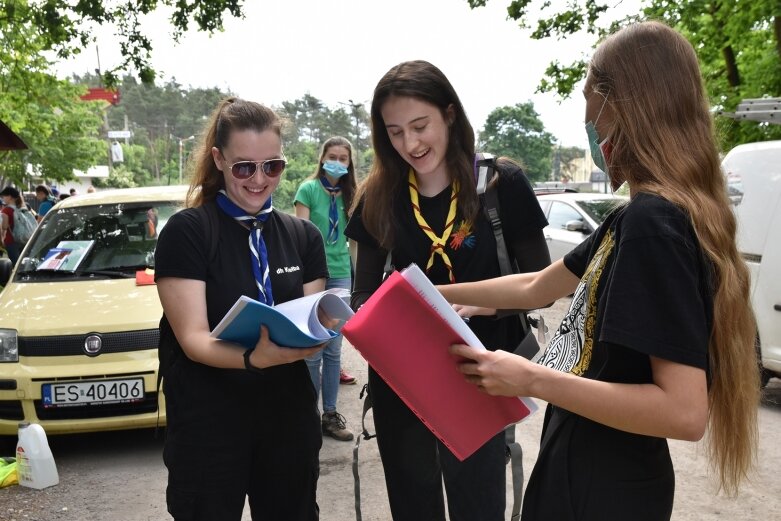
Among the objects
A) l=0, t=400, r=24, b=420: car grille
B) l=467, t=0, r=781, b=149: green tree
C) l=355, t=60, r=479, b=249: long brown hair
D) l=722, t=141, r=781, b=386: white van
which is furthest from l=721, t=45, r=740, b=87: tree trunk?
l=0, t=400, r=24, b=420: car grille

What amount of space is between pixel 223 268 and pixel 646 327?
139 cm

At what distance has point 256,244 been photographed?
7.62 feet

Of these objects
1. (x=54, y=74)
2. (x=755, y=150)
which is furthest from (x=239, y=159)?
(x=54, y=74)

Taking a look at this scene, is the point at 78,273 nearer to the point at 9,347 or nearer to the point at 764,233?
the point at 9,347

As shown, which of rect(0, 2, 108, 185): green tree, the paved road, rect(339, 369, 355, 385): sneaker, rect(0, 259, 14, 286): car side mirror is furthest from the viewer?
rect(0, 2, 108, 185): green tree

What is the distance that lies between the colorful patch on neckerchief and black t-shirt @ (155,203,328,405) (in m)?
0.55

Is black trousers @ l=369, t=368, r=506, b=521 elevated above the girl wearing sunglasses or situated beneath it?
situated beneath

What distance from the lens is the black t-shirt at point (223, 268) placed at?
217 cm

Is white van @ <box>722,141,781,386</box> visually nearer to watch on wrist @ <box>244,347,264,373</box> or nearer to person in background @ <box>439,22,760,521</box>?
person in background @ <box>439,22,760,521</box>

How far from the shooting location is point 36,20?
9625 mm

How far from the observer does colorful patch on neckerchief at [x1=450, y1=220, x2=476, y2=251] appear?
96.1 inches

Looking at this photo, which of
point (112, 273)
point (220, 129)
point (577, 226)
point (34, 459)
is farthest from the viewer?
point (577, 226)

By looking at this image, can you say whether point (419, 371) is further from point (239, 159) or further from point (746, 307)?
point (239, 159)

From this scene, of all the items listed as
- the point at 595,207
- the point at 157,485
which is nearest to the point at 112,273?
the point at 157,485
